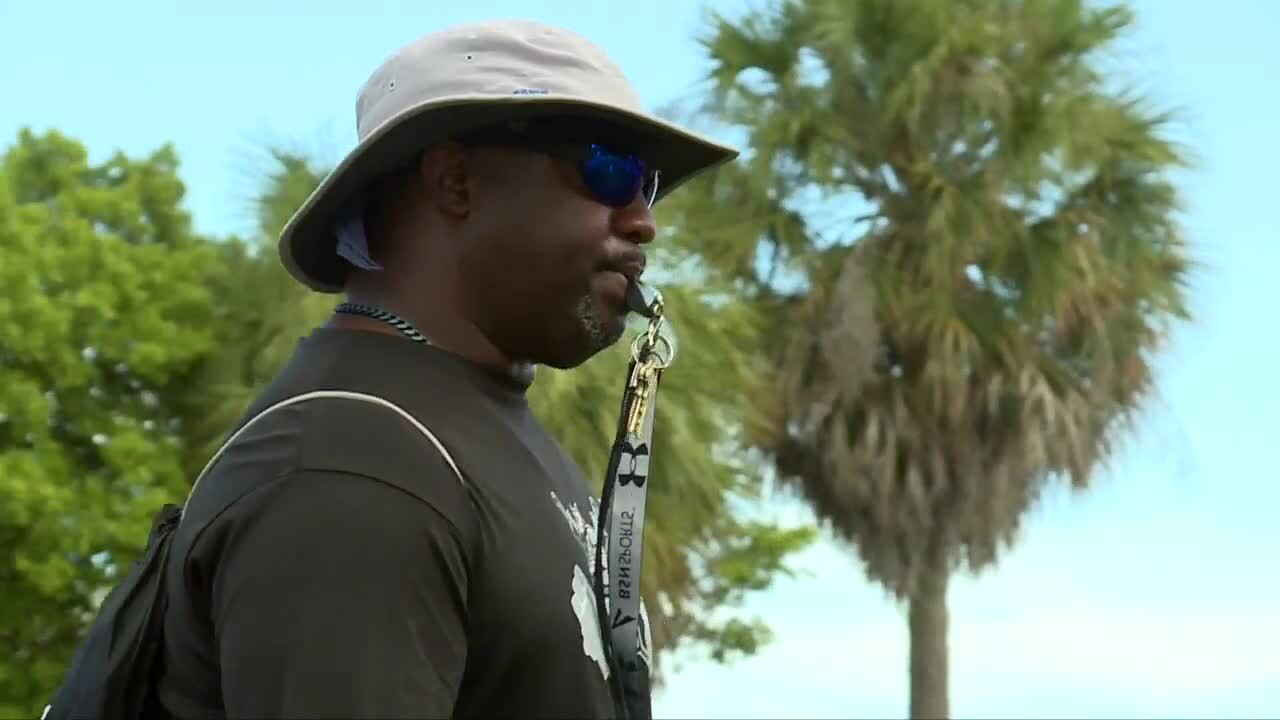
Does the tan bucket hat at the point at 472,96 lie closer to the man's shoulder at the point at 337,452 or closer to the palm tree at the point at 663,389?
the man's shoulder at the point at 337,452

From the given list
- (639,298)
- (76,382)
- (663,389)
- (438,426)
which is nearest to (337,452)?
(438,426)

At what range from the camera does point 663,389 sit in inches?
851

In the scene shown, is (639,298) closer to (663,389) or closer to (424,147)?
(424,147)

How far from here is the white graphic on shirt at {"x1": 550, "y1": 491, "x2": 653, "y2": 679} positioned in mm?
2373

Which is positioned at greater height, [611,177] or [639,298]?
[611,177]

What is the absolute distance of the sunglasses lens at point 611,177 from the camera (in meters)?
2.52

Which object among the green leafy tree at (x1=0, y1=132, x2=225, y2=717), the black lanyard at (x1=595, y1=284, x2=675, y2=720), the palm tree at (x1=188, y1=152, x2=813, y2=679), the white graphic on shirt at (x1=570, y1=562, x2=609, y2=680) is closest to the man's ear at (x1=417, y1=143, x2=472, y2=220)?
the black lanyard at (x1=595, y1=284, x2=675, y2=720)

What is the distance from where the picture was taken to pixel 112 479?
22.4 meters

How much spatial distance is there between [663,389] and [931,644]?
16.4 ft

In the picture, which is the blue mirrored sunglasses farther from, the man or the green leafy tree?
the green leafy tree

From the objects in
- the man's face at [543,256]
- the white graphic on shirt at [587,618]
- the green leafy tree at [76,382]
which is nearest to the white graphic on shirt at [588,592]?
the white graphic on shirt at [587,618]

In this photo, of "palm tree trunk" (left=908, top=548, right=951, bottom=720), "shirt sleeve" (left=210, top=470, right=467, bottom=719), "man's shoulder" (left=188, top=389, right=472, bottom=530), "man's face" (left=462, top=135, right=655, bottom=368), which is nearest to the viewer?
"shirt sleeve" (left=210, top=470, right=467, bottom=719)

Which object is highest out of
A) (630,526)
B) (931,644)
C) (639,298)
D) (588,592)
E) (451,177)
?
(931,644)

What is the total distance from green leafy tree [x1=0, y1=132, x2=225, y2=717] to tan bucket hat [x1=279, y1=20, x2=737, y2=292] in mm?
19328
